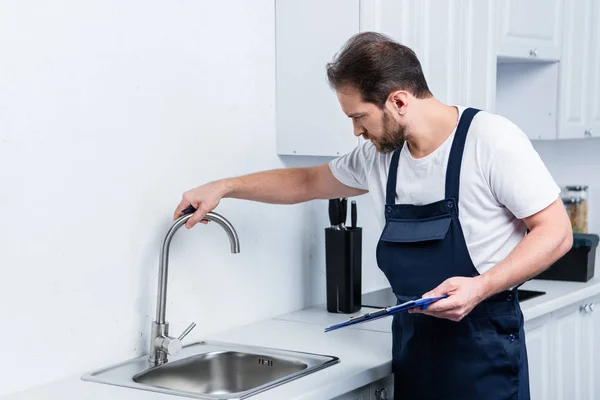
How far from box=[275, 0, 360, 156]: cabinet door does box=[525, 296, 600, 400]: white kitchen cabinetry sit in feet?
2.79

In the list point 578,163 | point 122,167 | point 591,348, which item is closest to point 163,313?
point 122,167

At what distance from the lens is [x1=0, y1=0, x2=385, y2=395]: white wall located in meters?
1.86

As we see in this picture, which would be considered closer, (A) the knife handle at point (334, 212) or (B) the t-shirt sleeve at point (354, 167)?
(B) the t-shirt sleeve at point (354, 167)

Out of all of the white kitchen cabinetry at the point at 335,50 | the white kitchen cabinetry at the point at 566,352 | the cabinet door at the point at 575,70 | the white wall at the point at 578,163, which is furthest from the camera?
the white wall at the point at 578,163

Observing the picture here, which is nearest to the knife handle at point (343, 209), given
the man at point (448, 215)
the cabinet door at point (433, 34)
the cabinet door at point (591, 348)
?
the cabinet door at point (433, 34)

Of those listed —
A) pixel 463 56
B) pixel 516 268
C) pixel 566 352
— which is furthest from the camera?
pixel 566 352

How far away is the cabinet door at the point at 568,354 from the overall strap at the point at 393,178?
1.01 meters

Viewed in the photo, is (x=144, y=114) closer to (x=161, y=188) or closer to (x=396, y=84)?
(x=161, y=188)

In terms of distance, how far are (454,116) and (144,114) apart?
0.74 meters

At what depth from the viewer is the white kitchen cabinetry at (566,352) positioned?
2705 mm

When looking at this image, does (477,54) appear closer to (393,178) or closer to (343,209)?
(343,209)

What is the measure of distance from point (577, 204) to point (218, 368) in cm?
205

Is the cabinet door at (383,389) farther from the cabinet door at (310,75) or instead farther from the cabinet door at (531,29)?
the cabinet door at (531,29)

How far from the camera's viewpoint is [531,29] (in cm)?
301
